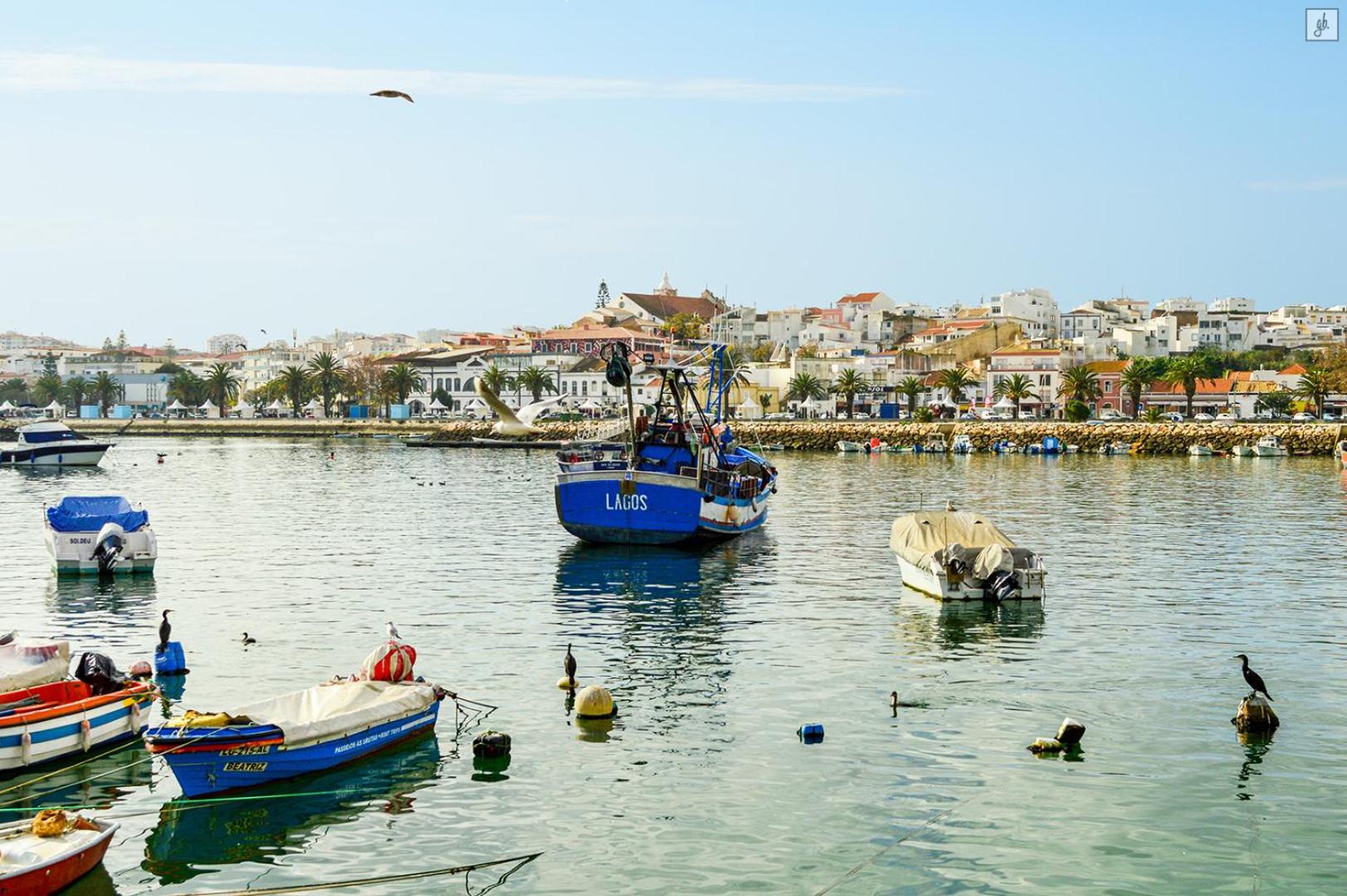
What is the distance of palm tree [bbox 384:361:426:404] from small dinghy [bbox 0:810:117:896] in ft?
589

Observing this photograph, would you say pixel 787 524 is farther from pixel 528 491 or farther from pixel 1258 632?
pixel 1258 632

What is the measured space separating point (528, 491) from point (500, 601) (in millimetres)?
43165

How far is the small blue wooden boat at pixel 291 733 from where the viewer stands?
20484 mm

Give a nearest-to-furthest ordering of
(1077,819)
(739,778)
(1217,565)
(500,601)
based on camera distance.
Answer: (1077,819), (739,778), (500,601), (1217,565)

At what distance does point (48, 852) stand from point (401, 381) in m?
181

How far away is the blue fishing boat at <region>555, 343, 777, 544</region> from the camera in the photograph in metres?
49.5

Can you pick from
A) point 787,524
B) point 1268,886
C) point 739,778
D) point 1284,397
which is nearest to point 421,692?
point 739,778

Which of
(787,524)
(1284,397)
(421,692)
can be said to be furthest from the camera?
(1284,397)

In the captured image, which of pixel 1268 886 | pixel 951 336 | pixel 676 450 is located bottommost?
pixel 1268 886

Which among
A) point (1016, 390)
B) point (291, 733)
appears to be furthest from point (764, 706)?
point (1016, 390)

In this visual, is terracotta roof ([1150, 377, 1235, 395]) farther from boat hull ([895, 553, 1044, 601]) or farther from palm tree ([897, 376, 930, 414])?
boat hull ([895, 553, 1044, 601])

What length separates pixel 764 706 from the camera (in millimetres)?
26531

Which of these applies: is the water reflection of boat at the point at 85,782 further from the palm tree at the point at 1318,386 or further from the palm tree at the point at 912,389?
the palm tree at the point at 912,389

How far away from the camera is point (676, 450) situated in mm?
52312
